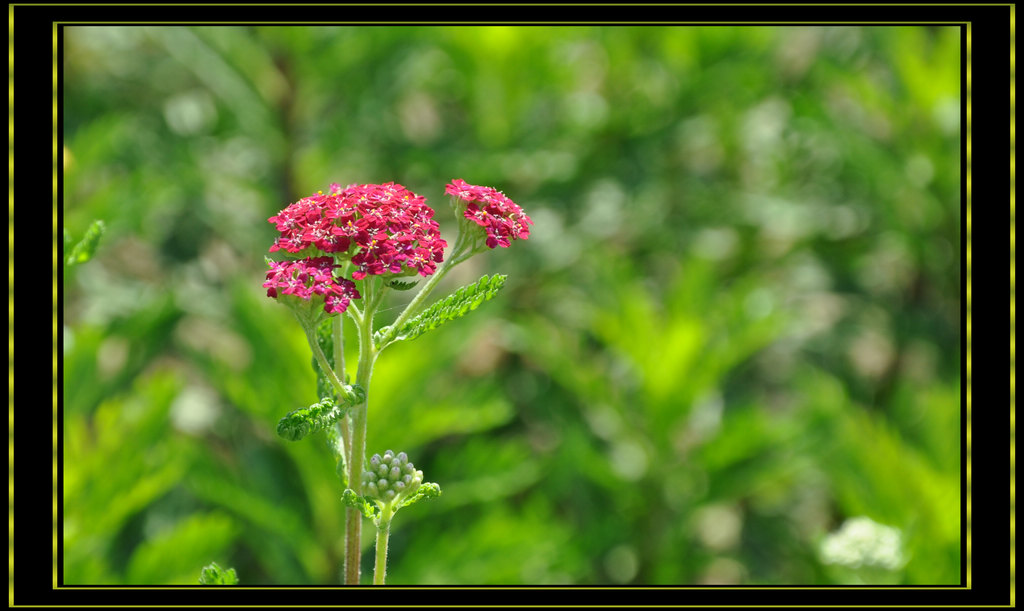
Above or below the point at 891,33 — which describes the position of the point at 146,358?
below

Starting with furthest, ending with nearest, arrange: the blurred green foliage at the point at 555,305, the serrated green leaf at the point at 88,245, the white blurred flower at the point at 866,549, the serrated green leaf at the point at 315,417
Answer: the blurred green foliage at the point at 555,305 → the white blurred flower at the point at 866,549 → the serrated green leaf at the point at 88,245 → the serrated green leaf at the point at 315,417

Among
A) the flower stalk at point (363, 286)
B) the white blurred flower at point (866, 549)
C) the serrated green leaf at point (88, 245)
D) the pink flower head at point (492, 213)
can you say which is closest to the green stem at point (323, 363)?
the flower stalk at point (363, 286)

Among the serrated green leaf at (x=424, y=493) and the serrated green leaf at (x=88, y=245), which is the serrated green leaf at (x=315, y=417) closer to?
the serrated green leaf at (x=424, y=493)

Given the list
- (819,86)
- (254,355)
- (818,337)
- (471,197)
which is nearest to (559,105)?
(819,86)

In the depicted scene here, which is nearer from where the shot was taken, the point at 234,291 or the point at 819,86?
the point at 234,291

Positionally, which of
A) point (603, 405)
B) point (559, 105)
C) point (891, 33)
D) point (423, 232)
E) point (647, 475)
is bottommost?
point (647, 475)

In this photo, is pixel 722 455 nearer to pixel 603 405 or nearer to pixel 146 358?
pixel 603 405
